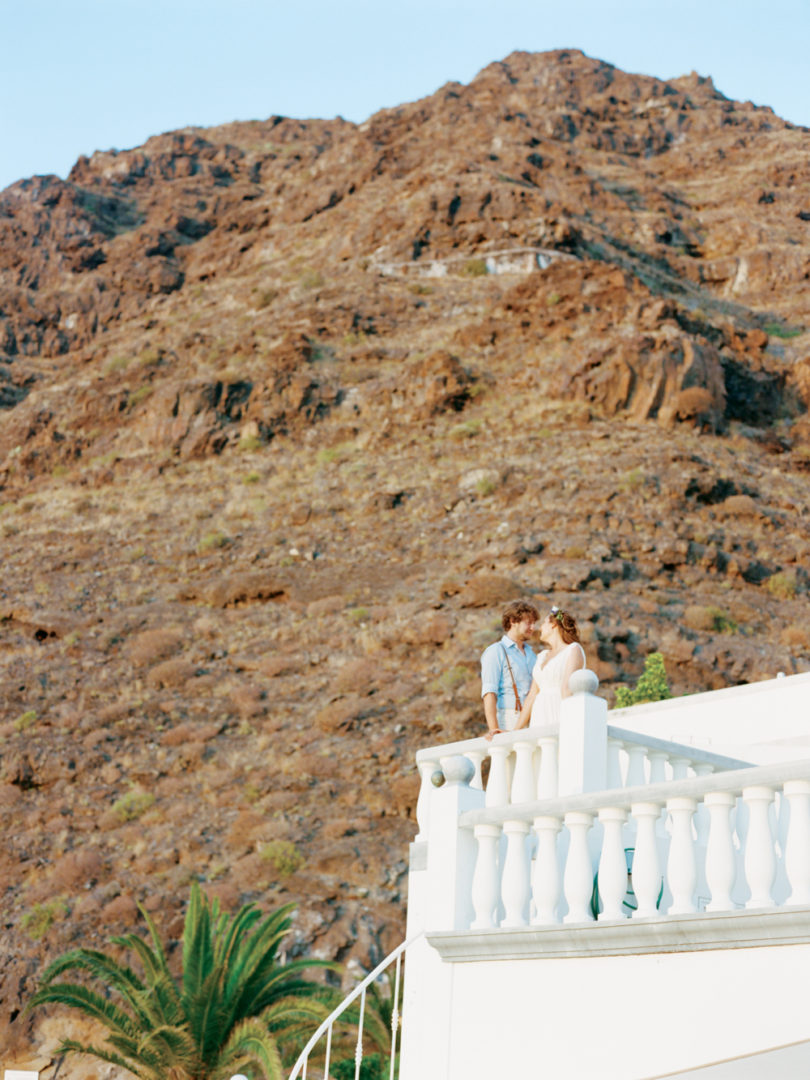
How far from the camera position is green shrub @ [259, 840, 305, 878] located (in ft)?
63.8

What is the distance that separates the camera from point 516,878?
594cm

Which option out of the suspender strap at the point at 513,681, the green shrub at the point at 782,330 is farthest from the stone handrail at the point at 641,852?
the green shrub at the point at 782,330

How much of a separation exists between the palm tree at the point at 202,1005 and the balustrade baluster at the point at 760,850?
826 centimetres

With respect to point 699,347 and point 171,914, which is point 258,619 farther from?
point 699,347

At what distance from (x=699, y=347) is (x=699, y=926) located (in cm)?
3314

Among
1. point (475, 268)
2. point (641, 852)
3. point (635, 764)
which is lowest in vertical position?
point (641, 852)

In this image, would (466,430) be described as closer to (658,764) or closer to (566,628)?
(566,628)

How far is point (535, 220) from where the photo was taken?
50.2 meters

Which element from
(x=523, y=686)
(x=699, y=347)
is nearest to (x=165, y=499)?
(x=699, y=347)

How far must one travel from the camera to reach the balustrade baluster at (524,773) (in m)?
6.85

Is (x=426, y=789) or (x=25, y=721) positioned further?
(x=25, y=721)

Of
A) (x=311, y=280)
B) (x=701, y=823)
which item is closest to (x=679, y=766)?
(x=701, y=823)

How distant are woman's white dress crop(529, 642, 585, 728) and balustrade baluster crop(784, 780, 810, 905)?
2.22 meters

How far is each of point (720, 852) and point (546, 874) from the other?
0.97m
